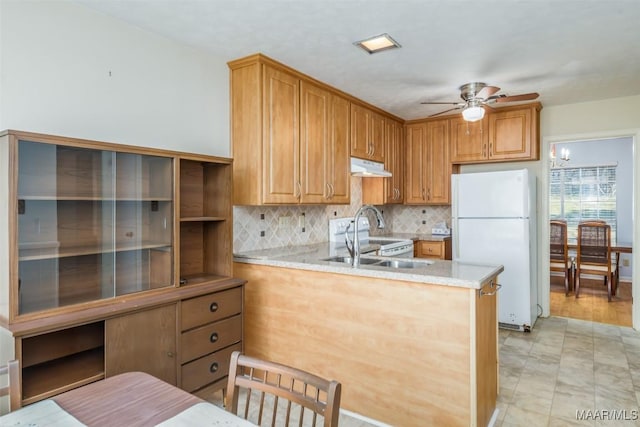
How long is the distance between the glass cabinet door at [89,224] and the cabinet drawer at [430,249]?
3.11 meters

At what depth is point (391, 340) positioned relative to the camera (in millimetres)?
2178

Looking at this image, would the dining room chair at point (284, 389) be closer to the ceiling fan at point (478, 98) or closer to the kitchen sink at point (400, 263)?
the kitchen sink at point (400, 263)

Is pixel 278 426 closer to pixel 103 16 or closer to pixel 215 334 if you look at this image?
pixel 215 334

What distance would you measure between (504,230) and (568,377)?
58.1 inches

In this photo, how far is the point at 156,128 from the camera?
2453mm

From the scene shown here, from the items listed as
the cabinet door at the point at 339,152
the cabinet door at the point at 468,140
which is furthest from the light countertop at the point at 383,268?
the cabinet door at the point at 468,140

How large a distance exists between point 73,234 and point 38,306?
0.38 meters

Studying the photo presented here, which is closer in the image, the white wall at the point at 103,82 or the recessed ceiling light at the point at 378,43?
the white wall at the point at 103,82

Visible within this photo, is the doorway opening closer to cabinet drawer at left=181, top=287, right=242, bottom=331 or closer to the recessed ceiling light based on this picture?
the recessed ceiling light

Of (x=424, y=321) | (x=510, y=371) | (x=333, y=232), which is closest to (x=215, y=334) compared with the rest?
(x=424, y=321)

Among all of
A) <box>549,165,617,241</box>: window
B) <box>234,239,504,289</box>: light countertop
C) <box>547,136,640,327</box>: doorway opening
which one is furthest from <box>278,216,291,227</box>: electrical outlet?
<box>549,165,617,241</box>: window

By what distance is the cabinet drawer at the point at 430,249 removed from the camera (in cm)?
445

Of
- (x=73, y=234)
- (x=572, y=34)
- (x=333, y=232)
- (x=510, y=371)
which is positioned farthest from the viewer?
(x=333, y=232)

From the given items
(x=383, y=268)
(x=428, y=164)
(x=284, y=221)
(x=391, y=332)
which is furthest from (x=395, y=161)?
(x=391, y=332)
